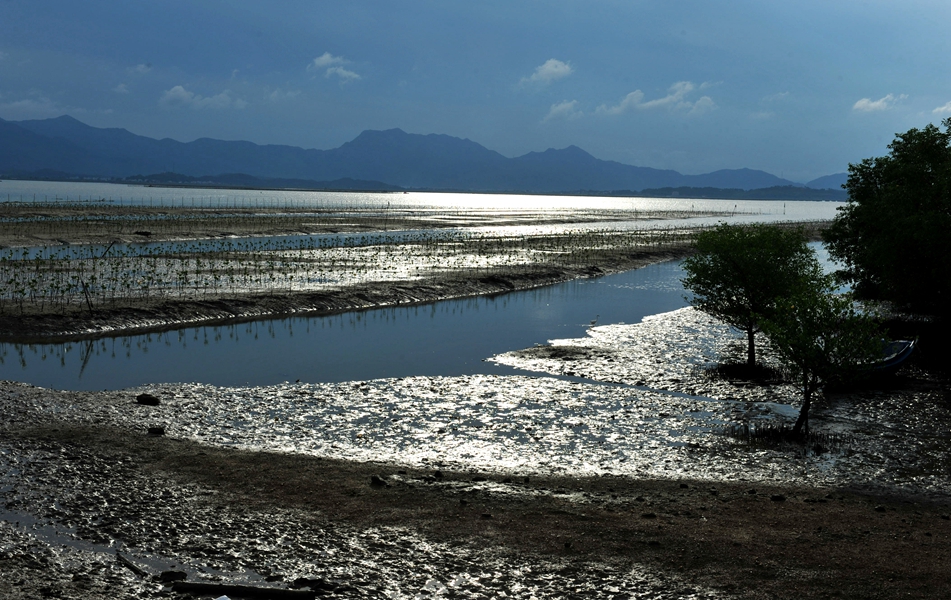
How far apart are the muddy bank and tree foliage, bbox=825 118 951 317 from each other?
2206cm

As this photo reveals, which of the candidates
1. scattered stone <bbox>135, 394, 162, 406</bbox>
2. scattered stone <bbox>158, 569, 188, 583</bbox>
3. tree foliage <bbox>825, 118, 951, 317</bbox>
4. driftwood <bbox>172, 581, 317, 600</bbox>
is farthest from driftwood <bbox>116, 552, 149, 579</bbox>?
tree foliage <bbox>825, 118, 951, 317</bbox>

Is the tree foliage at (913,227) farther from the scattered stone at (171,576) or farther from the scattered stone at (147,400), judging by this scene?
the scattered stone at (171,576)

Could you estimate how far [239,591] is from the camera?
9969 mm

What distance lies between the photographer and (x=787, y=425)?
2053 cm

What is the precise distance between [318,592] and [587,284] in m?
47.4

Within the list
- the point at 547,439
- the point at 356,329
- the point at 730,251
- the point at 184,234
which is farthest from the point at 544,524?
the point at 184,234

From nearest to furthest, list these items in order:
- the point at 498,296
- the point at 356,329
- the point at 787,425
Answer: the point at 787,425 < the point at 356,329 < the point at 498,296

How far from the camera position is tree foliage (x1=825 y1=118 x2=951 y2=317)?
31703 millimetres

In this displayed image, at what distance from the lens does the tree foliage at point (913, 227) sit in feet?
104

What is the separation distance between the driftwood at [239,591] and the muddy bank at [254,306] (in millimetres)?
23753

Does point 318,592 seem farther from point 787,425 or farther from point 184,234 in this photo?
point 184,234

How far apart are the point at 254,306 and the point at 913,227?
3133 centimetres

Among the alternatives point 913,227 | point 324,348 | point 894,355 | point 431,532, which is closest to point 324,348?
point 324,348

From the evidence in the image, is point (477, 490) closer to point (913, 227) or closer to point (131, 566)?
point (131, 566)
